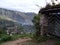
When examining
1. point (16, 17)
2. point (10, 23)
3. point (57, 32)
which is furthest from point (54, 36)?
point (16, 17)

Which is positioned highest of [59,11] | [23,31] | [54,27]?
[59,11]

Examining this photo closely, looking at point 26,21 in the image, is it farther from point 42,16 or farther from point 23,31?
point 42,16

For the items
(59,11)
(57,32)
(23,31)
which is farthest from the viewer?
(23,31)

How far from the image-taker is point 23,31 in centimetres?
1414

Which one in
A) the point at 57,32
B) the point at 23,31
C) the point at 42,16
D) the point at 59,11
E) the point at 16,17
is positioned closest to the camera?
the point at 59,11

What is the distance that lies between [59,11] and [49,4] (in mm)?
1071

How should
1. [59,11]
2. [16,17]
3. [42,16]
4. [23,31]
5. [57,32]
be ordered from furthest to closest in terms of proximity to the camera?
[16,17] → [23,31] → [42,16] → [57,32] → [59,11]

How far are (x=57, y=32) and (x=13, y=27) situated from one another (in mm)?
6489

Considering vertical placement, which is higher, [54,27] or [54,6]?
[54,6]

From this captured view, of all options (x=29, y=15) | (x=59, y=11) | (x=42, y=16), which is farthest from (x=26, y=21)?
(x=59, y=11)

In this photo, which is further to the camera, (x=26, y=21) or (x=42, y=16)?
(x=26, y=21)

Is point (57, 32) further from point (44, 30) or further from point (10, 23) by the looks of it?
point (10, 23)

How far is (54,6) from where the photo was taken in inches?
340

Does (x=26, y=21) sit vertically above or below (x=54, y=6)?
below
